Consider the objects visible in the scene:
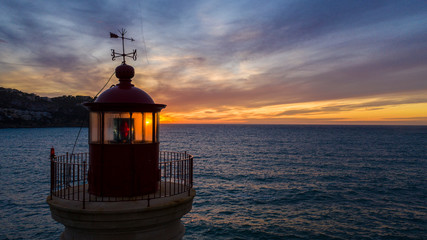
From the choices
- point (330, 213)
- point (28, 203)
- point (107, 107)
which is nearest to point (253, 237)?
point (330, 213)

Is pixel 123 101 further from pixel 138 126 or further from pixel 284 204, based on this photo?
pixel 284 204

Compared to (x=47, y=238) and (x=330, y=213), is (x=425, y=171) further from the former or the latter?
(x=47, y=238)

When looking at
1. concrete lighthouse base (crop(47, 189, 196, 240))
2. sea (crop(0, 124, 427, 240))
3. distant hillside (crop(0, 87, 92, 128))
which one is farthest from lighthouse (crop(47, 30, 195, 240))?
distant hillside (crop(0, 87, 92, 128))

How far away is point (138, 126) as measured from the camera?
22.7ft

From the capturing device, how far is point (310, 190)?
25359 mm

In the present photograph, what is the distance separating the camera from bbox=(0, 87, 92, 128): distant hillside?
16038 cm

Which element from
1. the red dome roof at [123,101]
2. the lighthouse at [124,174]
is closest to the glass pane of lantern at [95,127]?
the lighthouse at [124,174]

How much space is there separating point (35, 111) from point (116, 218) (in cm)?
20094

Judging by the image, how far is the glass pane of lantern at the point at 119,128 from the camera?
22.4ft

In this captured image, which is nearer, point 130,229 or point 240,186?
point 130,229

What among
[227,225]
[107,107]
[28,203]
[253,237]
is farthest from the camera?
[28,203]

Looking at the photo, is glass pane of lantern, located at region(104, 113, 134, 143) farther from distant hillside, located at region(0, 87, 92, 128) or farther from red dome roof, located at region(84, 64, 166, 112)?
distant hillside, located at region(0, 87, 92, 128)

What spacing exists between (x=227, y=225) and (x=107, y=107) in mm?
13133

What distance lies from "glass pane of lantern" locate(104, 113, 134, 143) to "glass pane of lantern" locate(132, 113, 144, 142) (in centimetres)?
10
